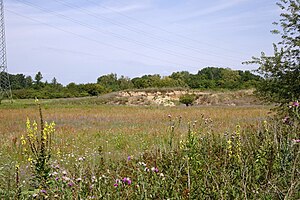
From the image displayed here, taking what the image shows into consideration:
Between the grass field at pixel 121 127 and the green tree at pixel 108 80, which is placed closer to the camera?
the grass field at pixel 121 127

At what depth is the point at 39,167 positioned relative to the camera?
3818 mm

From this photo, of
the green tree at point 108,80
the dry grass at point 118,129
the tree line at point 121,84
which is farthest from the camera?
the green tree at point 108,80

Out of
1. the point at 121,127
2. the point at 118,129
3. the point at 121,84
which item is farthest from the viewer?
the point at 121,84

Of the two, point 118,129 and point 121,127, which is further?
point 121,127

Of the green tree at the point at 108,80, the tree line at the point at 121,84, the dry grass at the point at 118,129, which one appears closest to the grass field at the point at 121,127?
the dry grass at the point at 118,129

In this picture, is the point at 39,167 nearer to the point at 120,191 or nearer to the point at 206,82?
the point at 120,191

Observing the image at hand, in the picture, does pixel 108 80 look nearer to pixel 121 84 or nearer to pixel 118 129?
pixel 121 84

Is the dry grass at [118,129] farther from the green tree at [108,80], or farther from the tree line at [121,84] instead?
the green tree at [108,80]

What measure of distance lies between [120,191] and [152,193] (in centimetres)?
33

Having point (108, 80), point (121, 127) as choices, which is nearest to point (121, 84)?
point (108, 80)

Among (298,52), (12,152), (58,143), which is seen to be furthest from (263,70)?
(12,152)

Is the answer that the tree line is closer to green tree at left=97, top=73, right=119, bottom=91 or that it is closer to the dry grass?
green tree at left=97, top=73, right=119, bottom=91

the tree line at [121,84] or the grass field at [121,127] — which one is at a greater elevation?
the tree line at [121,84]

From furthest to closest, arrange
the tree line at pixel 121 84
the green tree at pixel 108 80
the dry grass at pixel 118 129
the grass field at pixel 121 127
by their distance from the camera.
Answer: the green tree at pixel 108 80 → the tree line at pixel 121 84 → the grass field at pixel 121 127 → the dry grass at pixel 118 129
